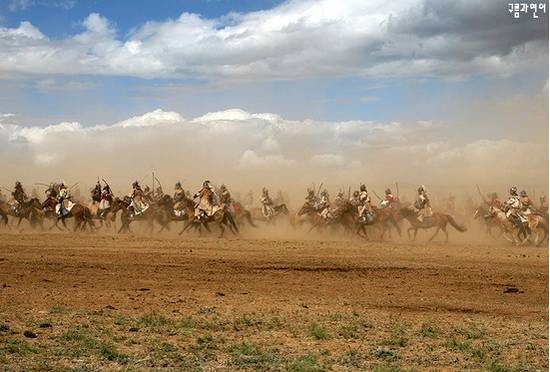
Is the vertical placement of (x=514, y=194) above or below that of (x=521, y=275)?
above

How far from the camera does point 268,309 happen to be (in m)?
14.8

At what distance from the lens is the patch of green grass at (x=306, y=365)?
10.3 m

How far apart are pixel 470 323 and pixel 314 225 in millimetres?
21857

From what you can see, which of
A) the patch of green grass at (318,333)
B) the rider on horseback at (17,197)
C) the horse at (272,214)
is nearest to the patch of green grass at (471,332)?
the patch of green grass at (318,333)

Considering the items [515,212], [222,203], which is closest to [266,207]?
[222,203]

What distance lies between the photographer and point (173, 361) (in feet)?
35.0

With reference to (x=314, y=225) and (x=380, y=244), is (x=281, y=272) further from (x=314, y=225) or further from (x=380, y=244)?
(x=314, y=225)

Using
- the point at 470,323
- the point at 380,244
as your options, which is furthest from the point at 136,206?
the point at 470,323

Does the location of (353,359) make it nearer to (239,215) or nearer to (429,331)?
(429,331)

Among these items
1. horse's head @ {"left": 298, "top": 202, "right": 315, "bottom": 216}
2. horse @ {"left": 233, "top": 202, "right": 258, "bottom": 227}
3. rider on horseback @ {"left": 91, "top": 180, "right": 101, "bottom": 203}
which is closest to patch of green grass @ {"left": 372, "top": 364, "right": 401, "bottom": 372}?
horse's head @ {"left": 298, "top": 202, "right": 315, "bottom": 216}

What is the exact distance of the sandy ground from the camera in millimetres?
11039

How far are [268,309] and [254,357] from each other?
393cm

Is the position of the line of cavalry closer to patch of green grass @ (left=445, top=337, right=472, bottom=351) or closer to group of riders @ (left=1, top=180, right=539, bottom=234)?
group of riders @ (left=1, top=180, right=539, bottom=234)

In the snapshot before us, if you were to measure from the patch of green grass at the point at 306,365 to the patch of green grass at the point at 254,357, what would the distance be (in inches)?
8.4
